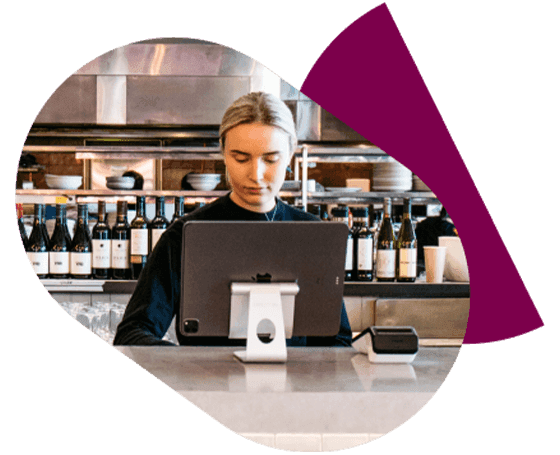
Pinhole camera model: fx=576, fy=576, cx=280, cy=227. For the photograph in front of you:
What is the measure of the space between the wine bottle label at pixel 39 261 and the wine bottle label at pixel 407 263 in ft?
4.79

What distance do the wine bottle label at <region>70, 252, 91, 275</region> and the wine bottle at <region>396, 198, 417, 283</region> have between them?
50.7 inches

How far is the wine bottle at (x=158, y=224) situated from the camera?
243cm

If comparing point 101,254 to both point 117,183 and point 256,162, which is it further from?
point 256,162

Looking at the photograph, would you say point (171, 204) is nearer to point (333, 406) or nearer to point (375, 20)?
point (375, 20)

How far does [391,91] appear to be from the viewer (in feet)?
5.86

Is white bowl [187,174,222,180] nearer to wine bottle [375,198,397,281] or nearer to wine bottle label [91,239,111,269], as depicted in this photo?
wine bottle label [91,239,111,269]

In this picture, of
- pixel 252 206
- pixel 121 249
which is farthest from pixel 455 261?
pixel 121 249

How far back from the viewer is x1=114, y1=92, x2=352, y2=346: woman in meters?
1.40

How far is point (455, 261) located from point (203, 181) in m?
1.30

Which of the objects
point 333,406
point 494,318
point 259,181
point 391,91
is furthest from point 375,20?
point 333,406

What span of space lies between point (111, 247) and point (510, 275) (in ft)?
5.12

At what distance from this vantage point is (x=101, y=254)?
239 cm

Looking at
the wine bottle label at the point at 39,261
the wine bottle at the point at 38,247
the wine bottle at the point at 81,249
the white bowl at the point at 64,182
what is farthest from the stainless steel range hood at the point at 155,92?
the wine bottle label at the point at 39,261

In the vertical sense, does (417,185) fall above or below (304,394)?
above
